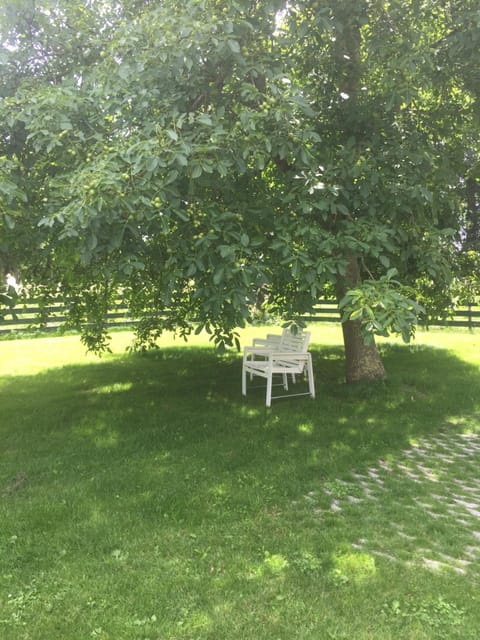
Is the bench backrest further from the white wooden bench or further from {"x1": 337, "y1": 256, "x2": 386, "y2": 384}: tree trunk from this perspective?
{"x1": 337, "y1": 256, "x2": 386, "y2": 384}: tree trunk

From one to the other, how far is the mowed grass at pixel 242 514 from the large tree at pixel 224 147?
55.2 inches

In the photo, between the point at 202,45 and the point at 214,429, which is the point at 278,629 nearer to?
the point at 214,429

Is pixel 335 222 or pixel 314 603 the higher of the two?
pixel 335 222

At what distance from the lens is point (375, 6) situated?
4.75 metres

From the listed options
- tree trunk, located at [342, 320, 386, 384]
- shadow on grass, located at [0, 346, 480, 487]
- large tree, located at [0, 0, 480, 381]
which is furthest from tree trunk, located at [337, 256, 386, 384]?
large tree, located at [0, 0, 480, 381]

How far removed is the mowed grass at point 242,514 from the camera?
8.95ft

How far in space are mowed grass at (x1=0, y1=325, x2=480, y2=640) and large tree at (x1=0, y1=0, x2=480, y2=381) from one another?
1403 millimetres

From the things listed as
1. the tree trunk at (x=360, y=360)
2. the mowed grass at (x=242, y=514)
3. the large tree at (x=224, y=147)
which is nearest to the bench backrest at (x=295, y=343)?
the tree trunk at (x=360, y=360)

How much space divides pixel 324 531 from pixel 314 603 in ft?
2.56

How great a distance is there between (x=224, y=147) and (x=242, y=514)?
279 cm

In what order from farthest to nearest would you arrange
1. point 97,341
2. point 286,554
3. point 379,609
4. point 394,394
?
point 97,341
point 394,394
point 286,554
point 379,609

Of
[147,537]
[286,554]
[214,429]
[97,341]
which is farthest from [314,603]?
[97,341]

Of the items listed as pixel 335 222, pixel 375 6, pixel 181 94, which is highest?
pixel 375 6

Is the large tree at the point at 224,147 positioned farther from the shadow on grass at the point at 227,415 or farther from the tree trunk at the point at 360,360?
the tree trunk at the point at 360,360
